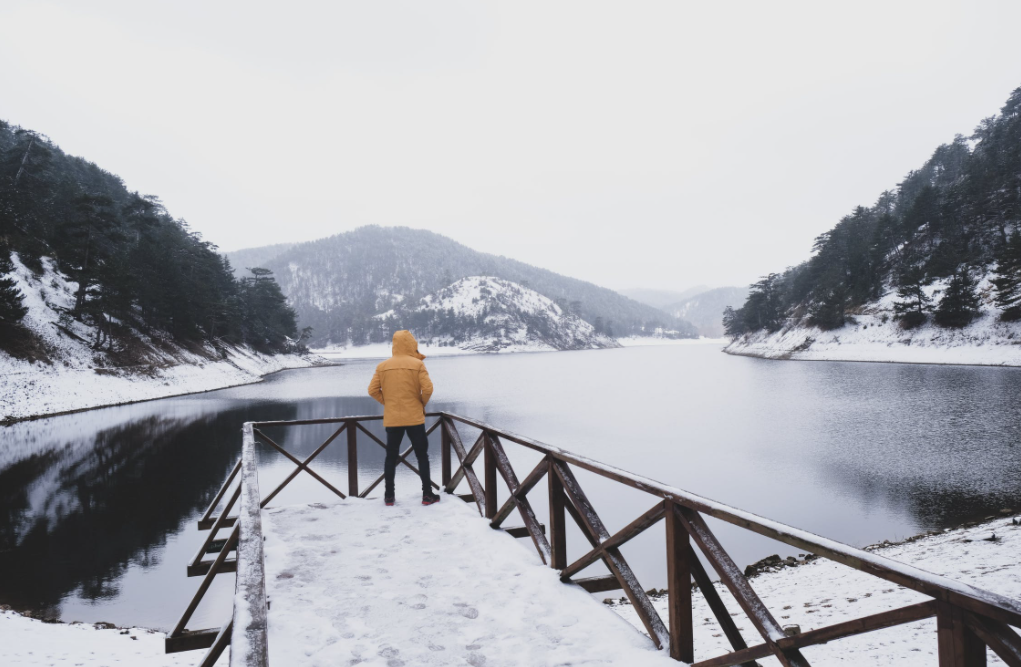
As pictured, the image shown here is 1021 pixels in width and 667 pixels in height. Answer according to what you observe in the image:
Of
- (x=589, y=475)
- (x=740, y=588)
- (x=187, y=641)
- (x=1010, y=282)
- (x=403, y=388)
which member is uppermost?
(x=1010, y=282)

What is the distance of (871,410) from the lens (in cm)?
2895

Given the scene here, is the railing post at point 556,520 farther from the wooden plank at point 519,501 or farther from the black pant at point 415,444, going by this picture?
the black pant at point 415,444

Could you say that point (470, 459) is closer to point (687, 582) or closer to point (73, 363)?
point (687, 582)

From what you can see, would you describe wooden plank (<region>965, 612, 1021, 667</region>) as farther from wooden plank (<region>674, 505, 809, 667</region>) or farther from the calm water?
the calm water

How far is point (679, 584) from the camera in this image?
3848 mm

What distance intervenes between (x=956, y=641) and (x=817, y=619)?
6205 mm

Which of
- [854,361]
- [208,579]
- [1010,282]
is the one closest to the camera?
[208,579]

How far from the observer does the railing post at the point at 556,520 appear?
219 inches

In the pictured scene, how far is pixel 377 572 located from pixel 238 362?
237 feet

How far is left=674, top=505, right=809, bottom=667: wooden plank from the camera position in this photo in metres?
2.84

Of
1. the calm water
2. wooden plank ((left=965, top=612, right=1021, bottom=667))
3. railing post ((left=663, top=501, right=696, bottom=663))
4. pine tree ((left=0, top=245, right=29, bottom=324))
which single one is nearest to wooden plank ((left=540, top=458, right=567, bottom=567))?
the calm water

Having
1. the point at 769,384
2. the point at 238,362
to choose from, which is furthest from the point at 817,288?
the point at 238,362

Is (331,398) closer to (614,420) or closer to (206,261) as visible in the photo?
(614,420)

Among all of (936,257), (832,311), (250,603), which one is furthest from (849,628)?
(832,311)
